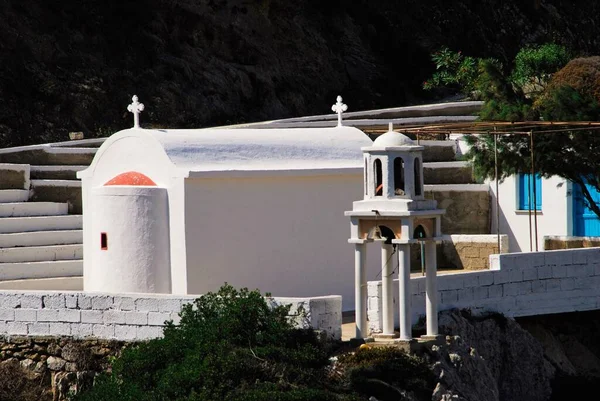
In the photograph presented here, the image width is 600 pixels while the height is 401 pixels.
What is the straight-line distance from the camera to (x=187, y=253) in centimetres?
1841

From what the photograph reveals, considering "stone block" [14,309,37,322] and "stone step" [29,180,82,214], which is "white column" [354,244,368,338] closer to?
"stone block" [14,309,37,322]

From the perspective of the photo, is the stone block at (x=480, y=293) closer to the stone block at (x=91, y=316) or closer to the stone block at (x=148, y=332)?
the stone block at (x=148, y=332)

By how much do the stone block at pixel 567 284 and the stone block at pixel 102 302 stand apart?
6.77 m

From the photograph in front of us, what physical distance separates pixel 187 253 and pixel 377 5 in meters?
26.8

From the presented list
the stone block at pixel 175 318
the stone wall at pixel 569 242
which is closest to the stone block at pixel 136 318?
the stone block at pixel 175 318

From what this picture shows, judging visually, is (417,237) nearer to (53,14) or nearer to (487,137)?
(487,137)

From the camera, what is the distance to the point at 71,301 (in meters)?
17.2

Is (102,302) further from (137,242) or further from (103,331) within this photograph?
(137,242)

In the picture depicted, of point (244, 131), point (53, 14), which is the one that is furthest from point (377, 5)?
point (244, 131)

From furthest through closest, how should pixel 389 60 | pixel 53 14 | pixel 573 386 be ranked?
pixel 389 60, pixel 53 14, pixel 573 386

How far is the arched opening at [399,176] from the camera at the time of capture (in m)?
16.1

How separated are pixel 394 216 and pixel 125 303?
346 centimetres

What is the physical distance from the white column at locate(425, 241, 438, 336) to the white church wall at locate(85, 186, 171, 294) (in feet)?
12.8

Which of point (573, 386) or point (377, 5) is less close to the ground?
point (377, 5)
